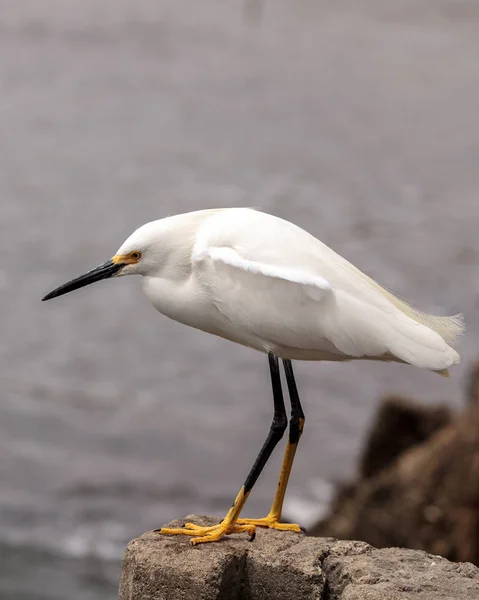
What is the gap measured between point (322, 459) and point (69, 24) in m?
16.0

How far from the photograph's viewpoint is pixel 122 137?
2219cm

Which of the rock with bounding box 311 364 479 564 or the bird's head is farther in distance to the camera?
the rock with bounding box 311 364 479 564

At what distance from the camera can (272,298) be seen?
15.0ft

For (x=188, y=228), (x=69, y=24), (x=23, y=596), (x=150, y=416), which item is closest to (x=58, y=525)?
(x=23, y=596)

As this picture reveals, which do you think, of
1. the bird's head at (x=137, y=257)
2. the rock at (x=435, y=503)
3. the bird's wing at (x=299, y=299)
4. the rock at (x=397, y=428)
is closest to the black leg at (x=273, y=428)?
the bird's wing at (x=299, y=299)

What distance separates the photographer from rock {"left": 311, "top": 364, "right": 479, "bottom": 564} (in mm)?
7270

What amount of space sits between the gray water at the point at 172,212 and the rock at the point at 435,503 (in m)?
3.92

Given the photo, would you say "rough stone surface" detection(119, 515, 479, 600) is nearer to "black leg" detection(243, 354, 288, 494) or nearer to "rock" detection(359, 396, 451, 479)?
"black leg" detection(243, 354, 288, 494)

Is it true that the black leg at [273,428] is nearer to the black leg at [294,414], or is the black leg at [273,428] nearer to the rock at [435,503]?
the black leg at [294,414]

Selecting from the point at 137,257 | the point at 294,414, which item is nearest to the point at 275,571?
the point at 294,414

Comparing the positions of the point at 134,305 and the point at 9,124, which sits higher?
the point at 9,124

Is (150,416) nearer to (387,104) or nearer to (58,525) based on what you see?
(58,525)

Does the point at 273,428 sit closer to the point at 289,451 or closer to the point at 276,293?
→ the point at 289,451

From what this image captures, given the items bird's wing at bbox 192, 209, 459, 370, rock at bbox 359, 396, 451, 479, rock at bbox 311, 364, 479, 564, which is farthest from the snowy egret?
rock at bbox 359, 396, 451, 479
